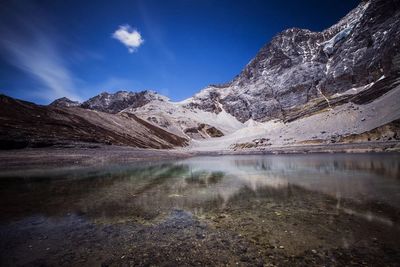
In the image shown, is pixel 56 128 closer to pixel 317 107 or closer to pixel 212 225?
pixel 212 225

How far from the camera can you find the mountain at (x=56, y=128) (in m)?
47.6

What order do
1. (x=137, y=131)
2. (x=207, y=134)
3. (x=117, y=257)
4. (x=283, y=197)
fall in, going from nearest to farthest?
(x=117, y=257), (x=283, y=197), (x=137, y=131), (x=207, y=134)

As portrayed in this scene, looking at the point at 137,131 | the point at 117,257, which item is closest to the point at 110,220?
the point at 117,257

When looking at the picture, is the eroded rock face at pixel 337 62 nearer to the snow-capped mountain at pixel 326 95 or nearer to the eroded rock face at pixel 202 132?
the snow-capped mountain at pixel 326 95

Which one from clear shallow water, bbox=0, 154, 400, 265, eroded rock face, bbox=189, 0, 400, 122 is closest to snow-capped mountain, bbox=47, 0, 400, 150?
eroded rock face, bbox=189, 0, 400, 122

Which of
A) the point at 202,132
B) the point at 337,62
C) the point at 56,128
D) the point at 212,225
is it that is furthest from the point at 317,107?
the point at 212,225

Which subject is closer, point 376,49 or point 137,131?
point 137,131

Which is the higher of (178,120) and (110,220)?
(178,120)

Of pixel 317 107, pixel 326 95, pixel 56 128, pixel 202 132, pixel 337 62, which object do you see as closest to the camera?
pixel 56 128

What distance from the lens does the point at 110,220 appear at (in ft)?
33.9

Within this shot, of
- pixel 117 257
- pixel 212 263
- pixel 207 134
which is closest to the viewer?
pixel 212 263

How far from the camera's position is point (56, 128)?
5912cm

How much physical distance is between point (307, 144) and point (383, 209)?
65155 millimetres

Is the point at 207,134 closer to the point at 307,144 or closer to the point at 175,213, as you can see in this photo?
the point at 307,144
